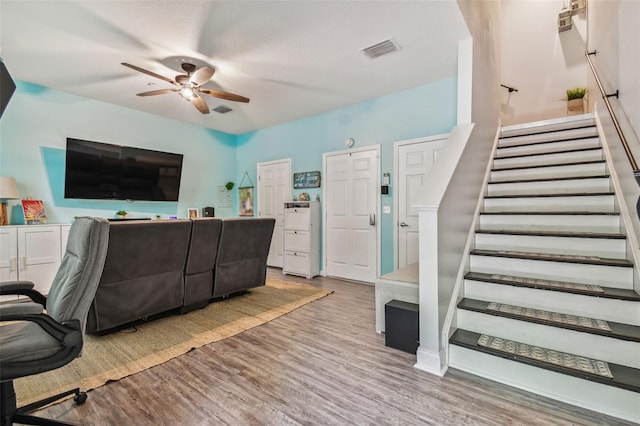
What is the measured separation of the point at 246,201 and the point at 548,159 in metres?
5.26

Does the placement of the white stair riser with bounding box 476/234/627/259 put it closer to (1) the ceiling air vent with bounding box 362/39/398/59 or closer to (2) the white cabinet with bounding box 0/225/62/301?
(1) the ceiling air vent with bounding box 362/39/398/59

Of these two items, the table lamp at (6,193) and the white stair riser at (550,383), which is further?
the table lamp at (6,193)

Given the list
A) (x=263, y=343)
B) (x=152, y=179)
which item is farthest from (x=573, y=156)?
(x=152, y=179)

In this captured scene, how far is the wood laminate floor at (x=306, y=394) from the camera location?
158 cm

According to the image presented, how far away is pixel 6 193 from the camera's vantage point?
354 cm

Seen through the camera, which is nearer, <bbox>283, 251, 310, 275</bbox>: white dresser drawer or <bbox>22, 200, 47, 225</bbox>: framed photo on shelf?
<bbox>22, 200, 47, 225</bbox>: framed photo on shelf

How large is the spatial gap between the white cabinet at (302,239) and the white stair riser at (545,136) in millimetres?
2940

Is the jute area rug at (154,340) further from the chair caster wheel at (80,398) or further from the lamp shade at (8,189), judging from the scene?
the lamp shade at (8,189)

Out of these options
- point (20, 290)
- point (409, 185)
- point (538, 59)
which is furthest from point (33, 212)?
point (538, 59)

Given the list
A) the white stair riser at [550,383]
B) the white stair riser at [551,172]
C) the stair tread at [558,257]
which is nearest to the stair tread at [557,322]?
the white stair riser at [550,383]

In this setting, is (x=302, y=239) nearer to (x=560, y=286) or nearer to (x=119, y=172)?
(x=119, y=172)

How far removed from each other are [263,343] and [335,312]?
98cm

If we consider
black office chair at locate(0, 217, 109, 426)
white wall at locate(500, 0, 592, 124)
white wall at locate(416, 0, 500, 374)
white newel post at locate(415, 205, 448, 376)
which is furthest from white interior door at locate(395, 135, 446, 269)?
black office chair at locate(0, 217, 109, 426)

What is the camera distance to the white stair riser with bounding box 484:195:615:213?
257 centimetres
